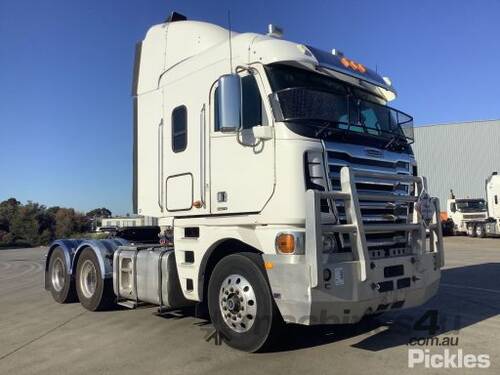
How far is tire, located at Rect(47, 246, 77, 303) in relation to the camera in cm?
915

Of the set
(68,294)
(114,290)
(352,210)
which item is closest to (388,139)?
(352,210)

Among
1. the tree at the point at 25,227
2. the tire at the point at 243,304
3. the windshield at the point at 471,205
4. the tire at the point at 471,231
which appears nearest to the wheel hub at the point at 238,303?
the tire at the point at 243,304

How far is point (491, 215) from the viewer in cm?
2794

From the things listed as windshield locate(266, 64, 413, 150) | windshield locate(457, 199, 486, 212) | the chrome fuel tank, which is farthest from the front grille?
windshield locate(457, 199, 486, 212)

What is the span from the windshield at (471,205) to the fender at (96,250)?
27.7m

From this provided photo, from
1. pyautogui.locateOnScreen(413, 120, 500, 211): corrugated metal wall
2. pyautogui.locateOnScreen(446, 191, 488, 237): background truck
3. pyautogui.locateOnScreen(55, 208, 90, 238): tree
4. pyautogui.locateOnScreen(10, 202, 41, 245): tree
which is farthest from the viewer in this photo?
pyautogui.locateOnScreen(10, 202, 41, 245): tree

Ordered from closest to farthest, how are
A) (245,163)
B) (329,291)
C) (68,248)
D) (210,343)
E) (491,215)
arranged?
(329,291) < (245,163) < (210,343) < (68,248) < (491,215)

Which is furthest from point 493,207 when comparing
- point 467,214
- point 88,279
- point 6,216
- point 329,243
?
point 6,216

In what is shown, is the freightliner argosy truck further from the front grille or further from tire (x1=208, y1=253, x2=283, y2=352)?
tire (x1=208, y1=253, x2=283, y2=352)

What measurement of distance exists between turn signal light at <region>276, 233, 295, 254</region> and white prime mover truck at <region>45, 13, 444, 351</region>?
0.6 inches

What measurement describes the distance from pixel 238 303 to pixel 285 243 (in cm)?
99

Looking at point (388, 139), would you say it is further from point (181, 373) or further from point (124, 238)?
point (124, 238)

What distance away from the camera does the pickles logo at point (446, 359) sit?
5027 millimetres

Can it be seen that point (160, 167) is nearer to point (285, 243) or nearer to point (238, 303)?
point (238, 303)
